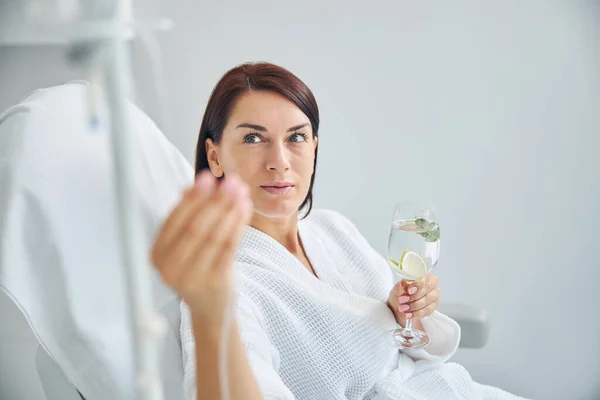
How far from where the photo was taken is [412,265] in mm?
1304

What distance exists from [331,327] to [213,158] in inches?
17.5

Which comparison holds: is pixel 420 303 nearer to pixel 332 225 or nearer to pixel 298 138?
pixel 332 225

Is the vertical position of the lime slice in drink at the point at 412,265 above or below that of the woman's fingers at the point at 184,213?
below

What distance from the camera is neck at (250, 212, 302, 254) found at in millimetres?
1399

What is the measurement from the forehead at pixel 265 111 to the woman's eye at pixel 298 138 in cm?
3

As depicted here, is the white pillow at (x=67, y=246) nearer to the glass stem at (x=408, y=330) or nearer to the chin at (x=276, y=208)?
the chin at (x=276, y=208)

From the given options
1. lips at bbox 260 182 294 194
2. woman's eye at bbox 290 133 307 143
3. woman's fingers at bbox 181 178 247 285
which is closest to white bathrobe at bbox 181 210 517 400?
lips at bbox 260 182 294 194

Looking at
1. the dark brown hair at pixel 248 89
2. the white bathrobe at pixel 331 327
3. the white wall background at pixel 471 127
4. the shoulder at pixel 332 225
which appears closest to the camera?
the white bathrobe at pixel 331 327

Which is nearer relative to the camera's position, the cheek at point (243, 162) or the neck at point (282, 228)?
the cheek at point (243, 162)

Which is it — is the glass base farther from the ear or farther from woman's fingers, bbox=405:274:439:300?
the ear

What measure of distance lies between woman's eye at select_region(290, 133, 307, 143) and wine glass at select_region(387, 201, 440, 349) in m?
0.25

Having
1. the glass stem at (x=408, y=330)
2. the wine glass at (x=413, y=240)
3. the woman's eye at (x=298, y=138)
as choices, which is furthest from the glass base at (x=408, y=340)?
the woman's eye at (x=298, y=138)

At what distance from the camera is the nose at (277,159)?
1.29 metres

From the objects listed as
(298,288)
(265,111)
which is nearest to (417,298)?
(298,288)
